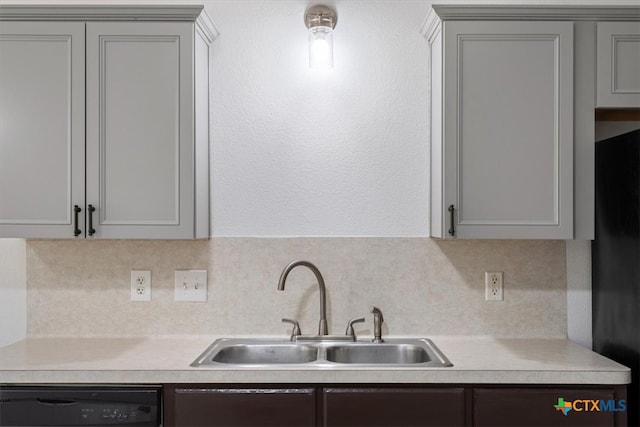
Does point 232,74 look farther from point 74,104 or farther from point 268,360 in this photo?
point 268,360

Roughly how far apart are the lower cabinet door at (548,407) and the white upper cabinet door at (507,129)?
57 cm

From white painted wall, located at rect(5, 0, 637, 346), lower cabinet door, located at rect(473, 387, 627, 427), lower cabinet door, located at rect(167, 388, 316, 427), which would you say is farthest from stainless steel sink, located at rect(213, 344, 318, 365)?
lower cabinet door, located at rect(473, 387, 627, 427)

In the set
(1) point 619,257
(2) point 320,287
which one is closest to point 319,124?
(2) point 320,287

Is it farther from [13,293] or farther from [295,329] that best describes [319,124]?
[13,293]

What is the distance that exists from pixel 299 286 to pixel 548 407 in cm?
108

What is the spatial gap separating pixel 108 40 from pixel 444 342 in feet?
6.06

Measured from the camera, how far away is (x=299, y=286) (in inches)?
91.7

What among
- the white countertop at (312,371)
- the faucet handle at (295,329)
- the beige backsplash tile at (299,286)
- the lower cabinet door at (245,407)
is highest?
the beige backsplash tile at (299,286)

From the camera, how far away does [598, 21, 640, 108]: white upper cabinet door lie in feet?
6.61

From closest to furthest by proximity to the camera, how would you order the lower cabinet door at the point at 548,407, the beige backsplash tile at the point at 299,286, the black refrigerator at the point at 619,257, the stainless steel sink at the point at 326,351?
the lower cabinet door at the point at 548,407, the black refrigerator at the point at 619,257, the stainless steel sink at the point at 326,351, the beige backsplash tile at the point at 299,286

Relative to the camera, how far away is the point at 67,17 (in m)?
2.03

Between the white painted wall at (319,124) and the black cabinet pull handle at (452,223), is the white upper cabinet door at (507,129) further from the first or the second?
the white painted wall at (319,124)

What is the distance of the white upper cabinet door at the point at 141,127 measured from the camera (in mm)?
2041

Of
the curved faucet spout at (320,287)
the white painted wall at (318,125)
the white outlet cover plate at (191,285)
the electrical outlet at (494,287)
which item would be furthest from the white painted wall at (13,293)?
the electrical outlet at (494,287)
